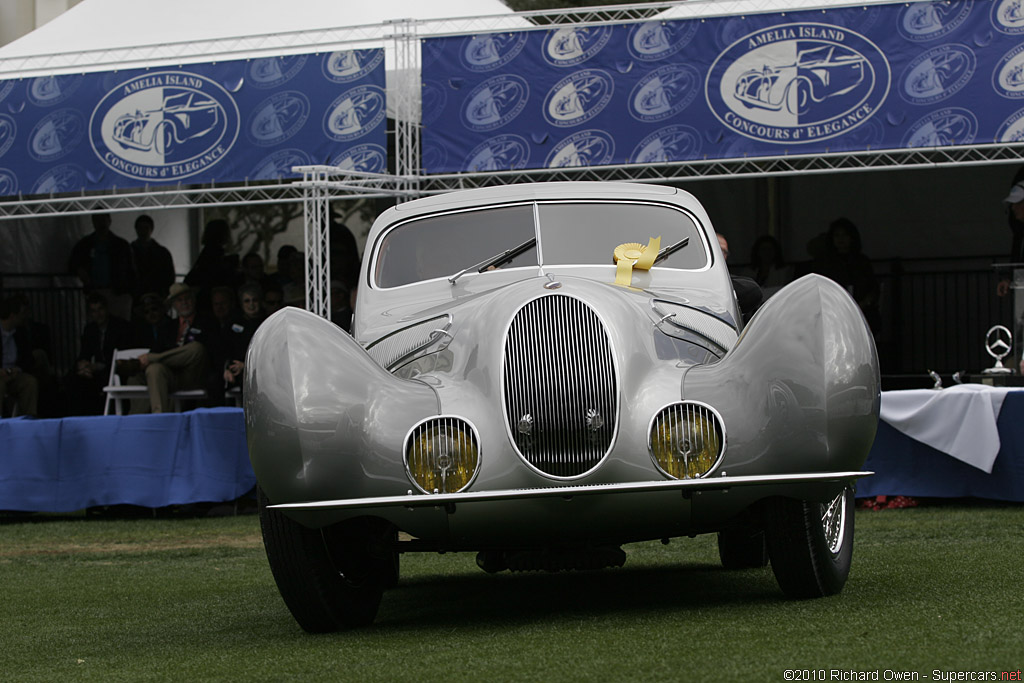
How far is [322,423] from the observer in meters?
4.42

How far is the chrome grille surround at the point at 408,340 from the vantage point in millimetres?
5035

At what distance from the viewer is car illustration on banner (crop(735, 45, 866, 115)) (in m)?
10.7

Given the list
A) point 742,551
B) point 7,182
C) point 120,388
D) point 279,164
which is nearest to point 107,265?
point 120,388

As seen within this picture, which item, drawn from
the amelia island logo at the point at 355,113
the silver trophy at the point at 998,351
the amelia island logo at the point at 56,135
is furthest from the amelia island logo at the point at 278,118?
the silver trophy at the point at 998,351

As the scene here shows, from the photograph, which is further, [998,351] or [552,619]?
[998,351]

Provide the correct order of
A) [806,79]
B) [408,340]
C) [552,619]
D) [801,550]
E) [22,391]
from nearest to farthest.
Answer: [801,550]
[552,619]
[408,340]
[806,79]
[22,391]

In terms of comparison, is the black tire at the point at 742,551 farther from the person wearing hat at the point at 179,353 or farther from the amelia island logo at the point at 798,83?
the person wearing hat at the point at 179,353

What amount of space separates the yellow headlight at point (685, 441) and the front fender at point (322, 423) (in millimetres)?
772

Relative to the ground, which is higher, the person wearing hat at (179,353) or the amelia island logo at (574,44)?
the amelia island logo at (574,44)

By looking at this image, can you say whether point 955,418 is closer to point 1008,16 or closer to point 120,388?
point 1008,16

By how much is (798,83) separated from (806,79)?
72mm

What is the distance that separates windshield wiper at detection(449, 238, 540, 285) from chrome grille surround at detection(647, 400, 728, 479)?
161cm

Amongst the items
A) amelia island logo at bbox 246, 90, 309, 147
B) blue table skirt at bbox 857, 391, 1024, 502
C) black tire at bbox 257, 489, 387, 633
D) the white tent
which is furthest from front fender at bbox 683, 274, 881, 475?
the white tent

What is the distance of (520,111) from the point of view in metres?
11.3
